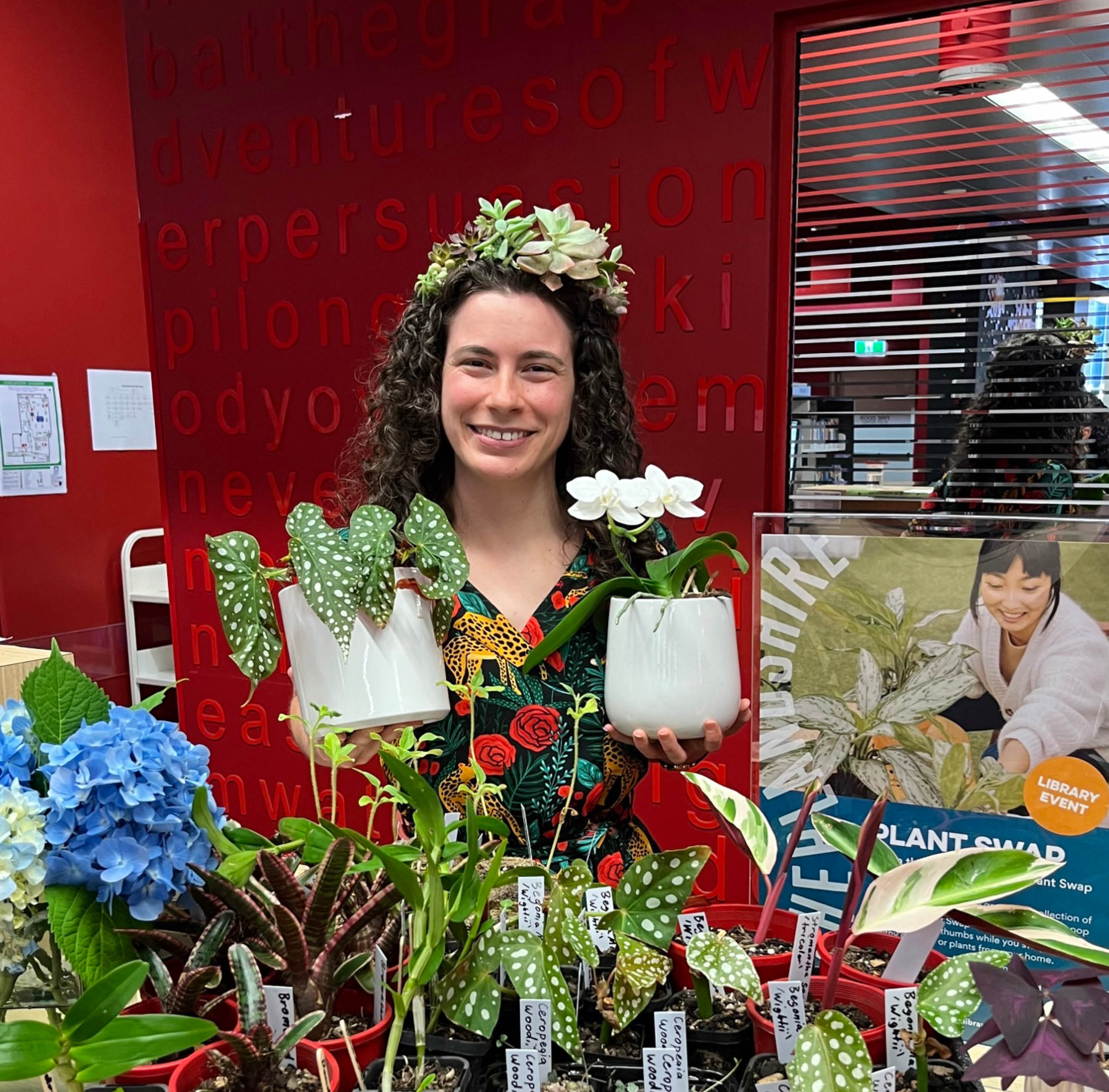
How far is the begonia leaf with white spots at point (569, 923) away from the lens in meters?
0.77

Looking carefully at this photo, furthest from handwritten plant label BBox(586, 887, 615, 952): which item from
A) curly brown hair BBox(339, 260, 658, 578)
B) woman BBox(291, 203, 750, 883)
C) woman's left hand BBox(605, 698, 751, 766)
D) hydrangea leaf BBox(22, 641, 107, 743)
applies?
curly brown hair BBox(339, 260, 658, 578)

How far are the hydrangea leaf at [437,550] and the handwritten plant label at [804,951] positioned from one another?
18.8 inches

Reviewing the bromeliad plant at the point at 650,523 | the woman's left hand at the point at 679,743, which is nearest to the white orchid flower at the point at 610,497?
the bromeliad plant at the point at 650,523

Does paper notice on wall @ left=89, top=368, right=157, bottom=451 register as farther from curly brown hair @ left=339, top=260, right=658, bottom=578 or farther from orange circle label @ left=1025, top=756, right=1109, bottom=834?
orange circle label @ left=1025, top=756, right=1109, bottom=834

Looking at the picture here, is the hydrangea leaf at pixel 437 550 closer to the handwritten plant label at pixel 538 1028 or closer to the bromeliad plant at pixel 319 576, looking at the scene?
the bromeliad plant at pixel 319 576

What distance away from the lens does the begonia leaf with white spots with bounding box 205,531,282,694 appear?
0.96 meters

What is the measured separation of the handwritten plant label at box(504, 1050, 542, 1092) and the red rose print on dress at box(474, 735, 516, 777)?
23.3 inches

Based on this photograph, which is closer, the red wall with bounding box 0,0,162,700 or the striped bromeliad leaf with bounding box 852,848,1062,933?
the striped bromeliad leaf with bounding box 852,848,1062,933

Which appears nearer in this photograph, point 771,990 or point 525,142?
point 771,990

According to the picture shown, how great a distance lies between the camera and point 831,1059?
0.63 m

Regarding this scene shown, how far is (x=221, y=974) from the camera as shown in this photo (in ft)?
2.52

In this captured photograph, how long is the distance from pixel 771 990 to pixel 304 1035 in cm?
36

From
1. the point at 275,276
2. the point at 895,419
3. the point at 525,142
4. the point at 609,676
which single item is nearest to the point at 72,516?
the point at 275,276

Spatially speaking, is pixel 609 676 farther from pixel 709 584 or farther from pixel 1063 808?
pixel 1063 808
